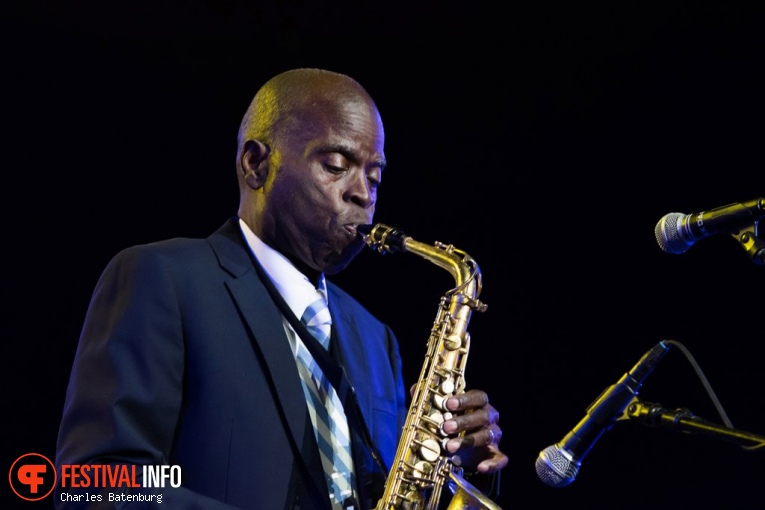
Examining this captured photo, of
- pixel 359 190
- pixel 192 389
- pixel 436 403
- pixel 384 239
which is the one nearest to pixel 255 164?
pixel 359 190

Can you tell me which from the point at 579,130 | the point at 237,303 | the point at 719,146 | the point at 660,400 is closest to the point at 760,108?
the point at 719,146

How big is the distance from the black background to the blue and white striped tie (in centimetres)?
201

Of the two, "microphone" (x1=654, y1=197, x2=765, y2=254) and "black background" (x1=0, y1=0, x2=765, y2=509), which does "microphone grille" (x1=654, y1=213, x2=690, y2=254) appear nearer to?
"microphone" (x1=654, y1=197, x2=765, y2=254)

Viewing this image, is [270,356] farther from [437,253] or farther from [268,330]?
[437,253]

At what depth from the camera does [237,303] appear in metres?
3.20

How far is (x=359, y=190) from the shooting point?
3562 mm

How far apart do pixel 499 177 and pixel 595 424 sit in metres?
2.86

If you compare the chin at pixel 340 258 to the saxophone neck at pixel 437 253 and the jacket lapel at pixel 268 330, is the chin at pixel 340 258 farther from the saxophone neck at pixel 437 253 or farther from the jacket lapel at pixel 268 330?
the jacket lapel at pixel 268 330

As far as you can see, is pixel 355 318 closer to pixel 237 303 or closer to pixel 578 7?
pixel 237 303

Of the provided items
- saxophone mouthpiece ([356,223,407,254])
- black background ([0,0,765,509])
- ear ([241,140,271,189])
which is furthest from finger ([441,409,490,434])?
A: black background ([0,0,765,509])

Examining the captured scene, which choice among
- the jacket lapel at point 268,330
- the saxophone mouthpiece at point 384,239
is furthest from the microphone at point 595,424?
the saxophone mouthpiece at point 384,239

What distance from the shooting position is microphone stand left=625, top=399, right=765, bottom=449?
2.77 m

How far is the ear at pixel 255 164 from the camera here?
3.63m

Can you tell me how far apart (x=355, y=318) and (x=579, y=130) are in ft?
8.38
